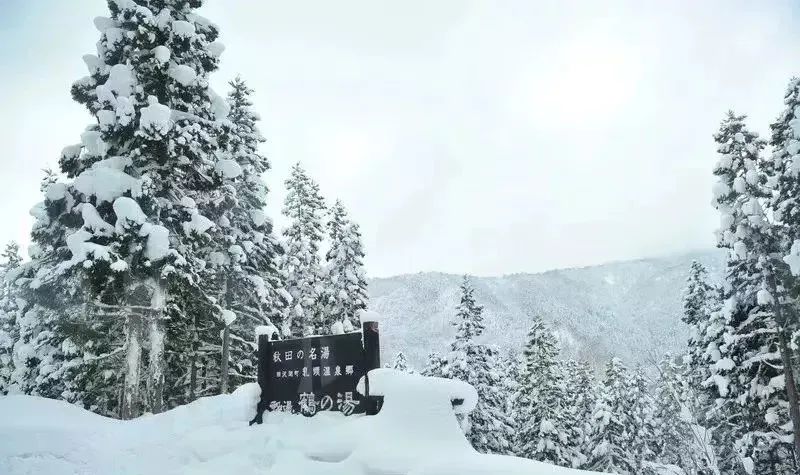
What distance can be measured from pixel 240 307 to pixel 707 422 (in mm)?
24302

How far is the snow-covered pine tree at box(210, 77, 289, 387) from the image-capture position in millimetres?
19797

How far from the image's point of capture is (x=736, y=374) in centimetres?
1866

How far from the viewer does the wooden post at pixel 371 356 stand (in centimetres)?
752

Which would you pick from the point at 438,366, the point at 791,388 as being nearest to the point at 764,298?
the point at 791,388

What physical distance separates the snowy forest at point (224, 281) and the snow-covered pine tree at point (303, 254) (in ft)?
0.36

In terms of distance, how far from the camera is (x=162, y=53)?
40.9 ft

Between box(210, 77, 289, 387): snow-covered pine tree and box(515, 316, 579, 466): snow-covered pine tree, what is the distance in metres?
16.8

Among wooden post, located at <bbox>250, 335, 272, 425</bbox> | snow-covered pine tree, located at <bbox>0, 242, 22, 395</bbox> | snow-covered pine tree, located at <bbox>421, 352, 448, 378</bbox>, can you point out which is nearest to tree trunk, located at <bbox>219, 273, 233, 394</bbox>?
wooden post, located at <bbox>250, 335, 272, 425</bbox>

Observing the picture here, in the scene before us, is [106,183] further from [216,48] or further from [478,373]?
[478,373]

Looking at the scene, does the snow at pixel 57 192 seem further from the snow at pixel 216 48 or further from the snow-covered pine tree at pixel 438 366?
the snow-covered pine tree at pixel 438 366

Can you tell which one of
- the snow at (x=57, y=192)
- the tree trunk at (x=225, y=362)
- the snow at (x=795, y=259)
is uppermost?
the snow at (x=57, y=192)

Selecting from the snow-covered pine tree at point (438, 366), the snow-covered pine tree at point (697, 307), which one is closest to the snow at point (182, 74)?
the snow-covered pine tree at point (438, 366)

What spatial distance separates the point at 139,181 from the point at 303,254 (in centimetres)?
1559

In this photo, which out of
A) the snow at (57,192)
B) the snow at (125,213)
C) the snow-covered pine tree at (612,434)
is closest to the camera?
the snow at (125,213)
